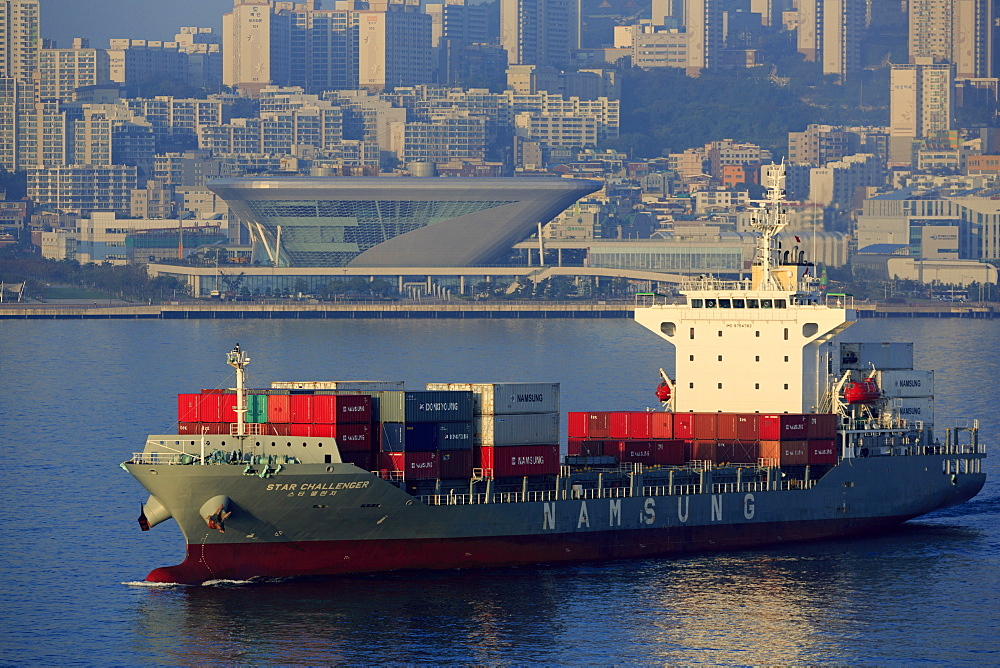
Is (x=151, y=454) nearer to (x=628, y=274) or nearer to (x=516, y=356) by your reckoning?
(x=516, y=356)

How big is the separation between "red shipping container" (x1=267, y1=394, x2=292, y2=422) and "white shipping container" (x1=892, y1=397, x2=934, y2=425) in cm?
1919

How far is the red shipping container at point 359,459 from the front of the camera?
1836 inches

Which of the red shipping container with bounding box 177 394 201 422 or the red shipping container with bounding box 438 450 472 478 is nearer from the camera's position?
the red shipping container with bounding box 438 450 472 478

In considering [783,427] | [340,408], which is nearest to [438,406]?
[340,408]

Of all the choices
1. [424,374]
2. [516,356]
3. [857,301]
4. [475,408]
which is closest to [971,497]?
[475,408]

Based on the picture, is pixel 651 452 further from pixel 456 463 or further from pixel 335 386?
pixel 335 386

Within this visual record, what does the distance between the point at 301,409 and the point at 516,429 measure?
200 inches

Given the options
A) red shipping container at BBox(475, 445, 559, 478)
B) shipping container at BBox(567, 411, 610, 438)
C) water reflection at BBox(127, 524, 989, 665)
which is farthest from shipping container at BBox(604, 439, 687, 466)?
red shipping container at BBox(475, 445, 559, 478)

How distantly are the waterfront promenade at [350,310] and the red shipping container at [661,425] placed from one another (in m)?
122

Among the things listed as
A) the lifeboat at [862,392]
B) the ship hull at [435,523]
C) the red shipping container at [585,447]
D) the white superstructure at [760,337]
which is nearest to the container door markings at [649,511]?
the ship hull at [435,523]

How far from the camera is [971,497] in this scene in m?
59.9

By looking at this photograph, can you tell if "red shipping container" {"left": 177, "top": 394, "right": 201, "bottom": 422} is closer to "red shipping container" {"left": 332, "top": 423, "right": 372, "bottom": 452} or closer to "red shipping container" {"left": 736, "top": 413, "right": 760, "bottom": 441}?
"red shipping container" {"left": 332, "top": 423, "right": 372, "bottom": 452}

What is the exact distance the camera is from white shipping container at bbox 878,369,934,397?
5875 cm

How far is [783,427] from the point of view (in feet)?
177
